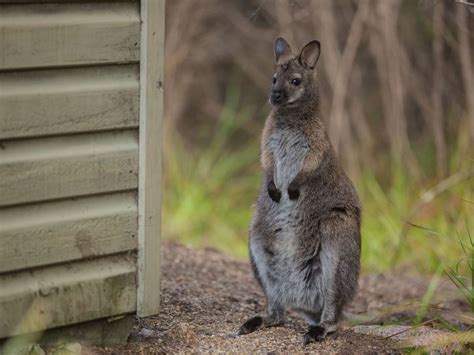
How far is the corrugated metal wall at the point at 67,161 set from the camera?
12.5ft

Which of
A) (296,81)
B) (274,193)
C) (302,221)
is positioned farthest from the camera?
(296,81)

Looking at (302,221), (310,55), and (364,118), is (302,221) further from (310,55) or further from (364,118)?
(364,118)

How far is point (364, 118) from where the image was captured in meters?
9.42

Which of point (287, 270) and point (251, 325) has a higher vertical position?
point (287, 270)

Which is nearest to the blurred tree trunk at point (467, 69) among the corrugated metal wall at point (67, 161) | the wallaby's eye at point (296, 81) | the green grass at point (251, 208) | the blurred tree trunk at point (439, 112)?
the blurred tree trunk at point (439, 112)

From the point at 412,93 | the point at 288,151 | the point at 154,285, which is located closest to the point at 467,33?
the point at 412,93

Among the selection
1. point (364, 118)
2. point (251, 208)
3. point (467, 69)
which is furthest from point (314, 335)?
point (364, 118)

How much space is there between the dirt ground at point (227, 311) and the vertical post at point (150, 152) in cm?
32

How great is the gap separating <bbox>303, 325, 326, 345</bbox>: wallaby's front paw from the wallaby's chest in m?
0.77

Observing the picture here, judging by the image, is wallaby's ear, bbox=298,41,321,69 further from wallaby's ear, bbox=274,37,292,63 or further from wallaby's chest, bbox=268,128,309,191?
wallaby's chest, bbox=268,128,309,191

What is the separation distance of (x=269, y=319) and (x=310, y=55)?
153cm

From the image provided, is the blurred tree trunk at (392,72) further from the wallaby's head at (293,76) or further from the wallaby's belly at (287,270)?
the wallaby's belly at (287,270)

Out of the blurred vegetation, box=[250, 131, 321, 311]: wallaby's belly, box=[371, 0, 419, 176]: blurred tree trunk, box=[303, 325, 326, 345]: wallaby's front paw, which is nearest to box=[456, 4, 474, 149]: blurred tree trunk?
the blurred vegetation

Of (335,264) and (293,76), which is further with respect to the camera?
(293,76)
